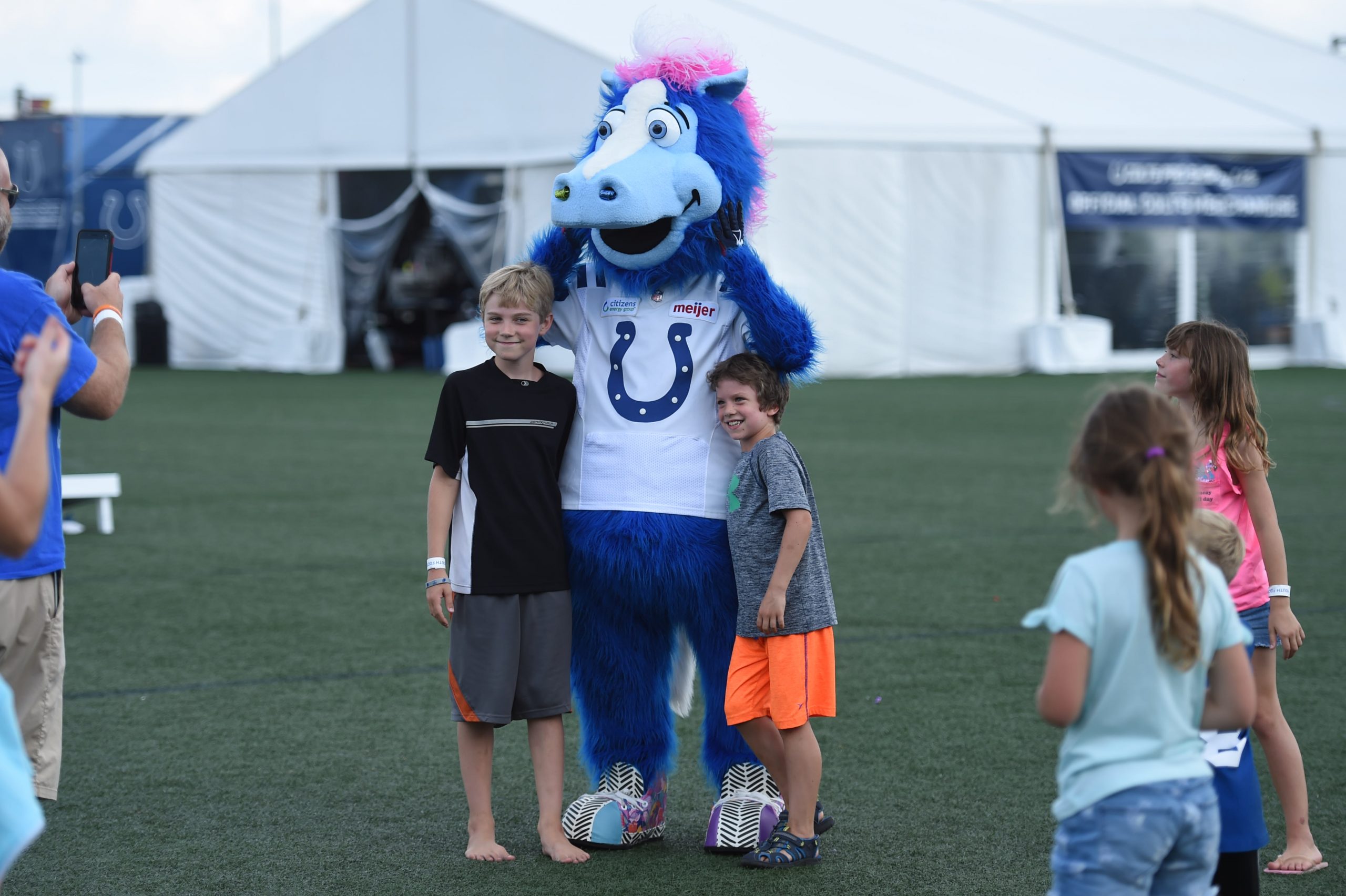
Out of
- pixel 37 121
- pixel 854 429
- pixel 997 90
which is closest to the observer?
pixel 854 429

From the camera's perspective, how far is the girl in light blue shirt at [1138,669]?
2049 mm

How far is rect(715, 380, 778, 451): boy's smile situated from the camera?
337 cm

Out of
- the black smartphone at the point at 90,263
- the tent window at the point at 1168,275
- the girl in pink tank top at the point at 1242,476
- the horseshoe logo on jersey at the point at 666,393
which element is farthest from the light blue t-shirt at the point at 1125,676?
the tent window at the point at 1168,275

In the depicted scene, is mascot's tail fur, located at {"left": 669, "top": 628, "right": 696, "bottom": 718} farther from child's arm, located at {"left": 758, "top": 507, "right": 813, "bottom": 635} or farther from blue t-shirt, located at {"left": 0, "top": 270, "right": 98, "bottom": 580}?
blue t-shirt, located at {"left": 0, "top": 270, "right": 98, "bottom": 580}

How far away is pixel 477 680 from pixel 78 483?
4.96 meters

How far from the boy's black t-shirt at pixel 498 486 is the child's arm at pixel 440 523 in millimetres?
21

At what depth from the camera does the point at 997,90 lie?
19.7 meters

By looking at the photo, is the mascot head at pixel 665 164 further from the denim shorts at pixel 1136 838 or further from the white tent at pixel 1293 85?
the white tent at pixel 1293 85

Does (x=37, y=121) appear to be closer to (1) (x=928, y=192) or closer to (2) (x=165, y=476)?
(1) (x=928, y=192)

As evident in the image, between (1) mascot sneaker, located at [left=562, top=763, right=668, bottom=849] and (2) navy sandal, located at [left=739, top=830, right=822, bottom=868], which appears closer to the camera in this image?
(2) navy sandal, located at [left=739, top=830, right=822, bottom=868]

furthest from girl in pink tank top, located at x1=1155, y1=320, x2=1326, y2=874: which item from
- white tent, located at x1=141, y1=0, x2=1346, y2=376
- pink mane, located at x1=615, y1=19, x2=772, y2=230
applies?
white tent, located at x1=141, y1=0, x2=1346, y2=376

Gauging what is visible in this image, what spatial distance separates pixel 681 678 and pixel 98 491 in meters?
4.95

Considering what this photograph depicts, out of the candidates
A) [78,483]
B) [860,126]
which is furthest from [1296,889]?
[860,126]

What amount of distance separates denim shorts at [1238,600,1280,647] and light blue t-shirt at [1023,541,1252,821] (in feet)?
3.33
